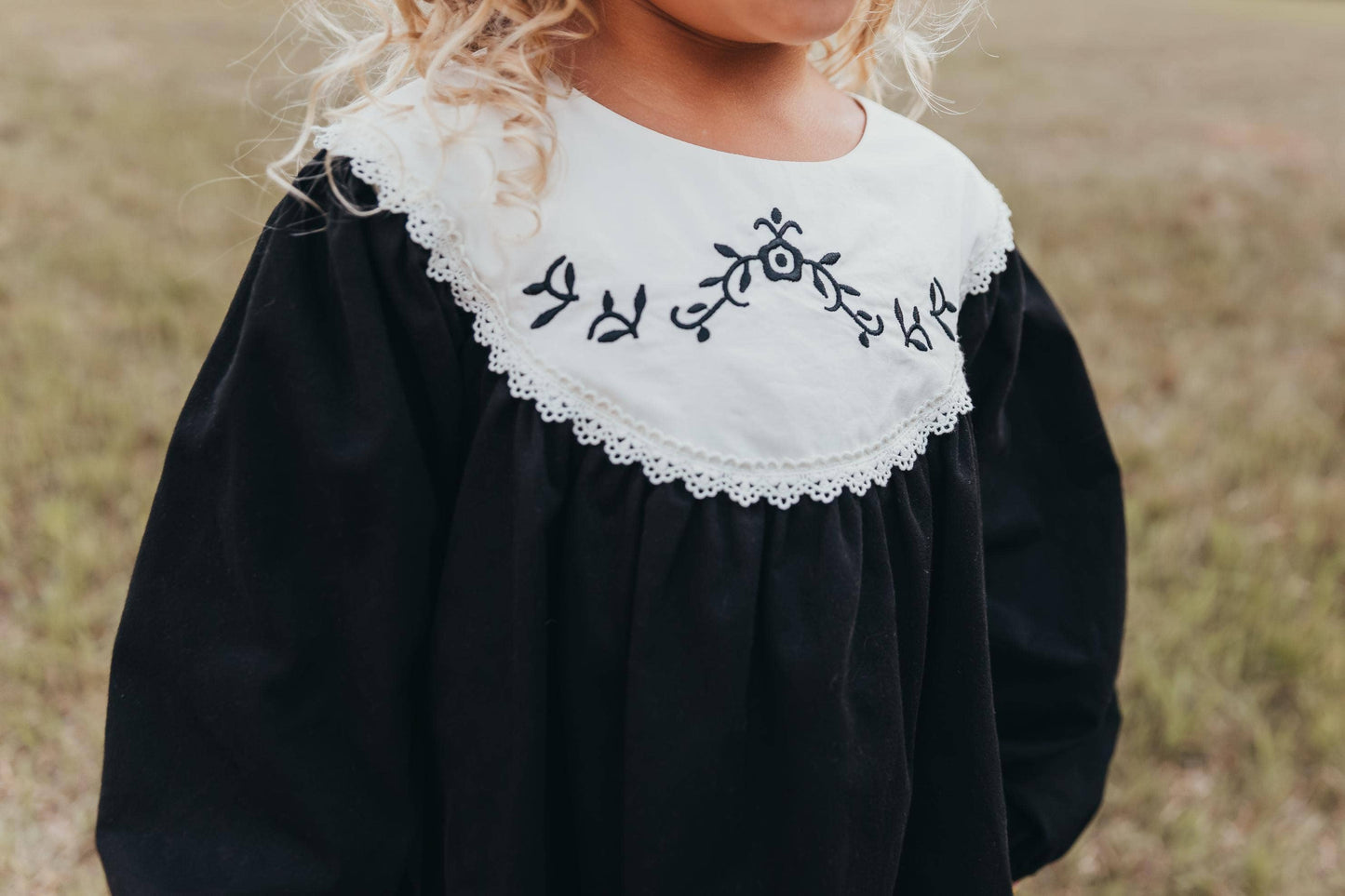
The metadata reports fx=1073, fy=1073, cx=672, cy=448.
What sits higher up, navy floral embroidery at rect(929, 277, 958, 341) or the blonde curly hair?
the blonde curly hair

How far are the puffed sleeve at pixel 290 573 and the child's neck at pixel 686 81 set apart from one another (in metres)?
0.24

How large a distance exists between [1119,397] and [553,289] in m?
2.95

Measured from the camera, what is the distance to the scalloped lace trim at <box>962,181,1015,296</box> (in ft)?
3.76

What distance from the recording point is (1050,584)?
4.52 feet

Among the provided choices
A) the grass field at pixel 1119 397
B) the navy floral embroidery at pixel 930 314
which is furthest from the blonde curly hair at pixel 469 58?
the grass field at pixel 1119 397

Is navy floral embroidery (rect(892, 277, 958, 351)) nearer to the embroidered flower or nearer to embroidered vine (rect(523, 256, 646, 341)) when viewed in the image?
the embroidered flower

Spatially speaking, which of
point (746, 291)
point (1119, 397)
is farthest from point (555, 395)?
point (1119, 397)

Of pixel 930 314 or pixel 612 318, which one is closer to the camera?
pixel 612 318

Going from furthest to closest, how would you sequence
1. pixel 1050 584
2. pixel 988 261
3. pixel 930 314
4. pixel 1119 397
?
pixel 1119 397 → pixel 1050 584 → pixel 988 261 → pixel 930 314

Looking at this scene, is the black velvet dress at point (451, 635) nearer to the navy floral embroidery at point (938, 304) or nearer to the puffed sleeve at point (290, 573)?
the puffed sleeve at point (290, 573)

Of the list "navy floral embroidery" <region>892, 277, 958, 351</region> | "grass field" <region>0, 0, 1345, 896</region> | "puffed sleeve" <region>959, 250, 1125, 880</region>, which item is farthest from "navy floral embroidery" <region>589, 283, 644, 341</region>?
"grass field" <region>0, 0, 1345, 896</region>

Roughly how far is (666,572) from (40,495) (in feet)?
7.41

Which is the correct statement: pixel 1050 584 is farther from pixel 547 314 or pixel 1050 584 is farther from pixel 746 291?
pixel 547 314

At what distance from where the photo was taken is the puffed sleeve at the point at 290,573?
35.6 inches
